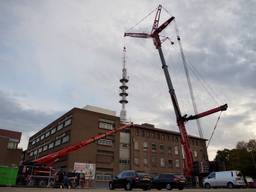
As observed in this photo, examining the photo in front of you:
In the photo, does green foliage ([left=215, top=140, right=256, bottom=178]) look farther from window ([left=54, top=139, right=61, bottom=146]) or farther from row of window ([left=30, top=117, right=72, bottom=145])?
window ([left=54, top=139, right=61, bottom=146])

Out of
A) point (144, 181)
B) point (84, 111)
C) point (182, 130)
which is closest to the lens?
point (144, 181)

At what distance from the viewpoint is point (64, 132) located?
199ft

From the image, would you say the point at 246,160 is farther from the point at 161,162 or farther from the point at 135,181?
the point at 135,181

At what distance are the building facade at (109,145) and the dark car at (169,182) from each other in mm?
32103

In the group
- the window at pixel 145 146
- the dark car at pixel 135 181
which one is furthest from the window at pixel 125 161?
the dark car at pixel 135 181

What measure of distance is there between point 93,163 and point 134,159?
472 inches

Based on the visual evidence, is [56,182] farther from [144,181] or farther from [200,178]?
[200,178]

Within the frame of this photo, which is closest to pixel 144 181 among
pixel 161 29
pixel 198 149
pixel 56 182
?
pixel 56 182

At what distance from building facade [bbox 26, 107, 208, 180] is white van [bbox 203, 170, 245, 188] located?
26.0 metres

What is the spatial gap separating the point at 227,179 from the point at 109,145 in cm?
3548

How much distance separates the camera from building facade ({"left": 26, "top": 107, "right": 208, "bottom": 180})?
57.3 metres

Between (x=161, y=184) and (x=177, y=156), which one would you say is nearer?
(x=161, y=184)

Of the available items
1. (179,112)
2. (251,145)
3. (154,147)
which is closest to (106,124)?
(154,147)

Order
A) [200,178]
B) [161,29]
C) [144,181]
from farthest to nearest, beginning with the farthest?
[161,29] → [200,178] → [144,181]
